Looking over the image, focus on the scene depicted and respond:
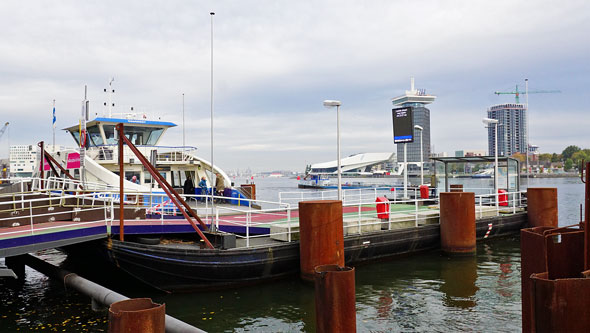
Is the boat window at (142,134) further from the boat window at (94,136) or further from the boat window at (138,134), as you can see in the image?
the boat window at (94,136)

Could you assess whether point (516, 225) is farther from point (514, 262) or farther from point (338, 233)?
point (338, 233)

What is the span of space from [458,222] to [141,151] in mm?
16537

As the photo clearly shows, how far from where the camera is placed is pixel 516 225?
20.3 m

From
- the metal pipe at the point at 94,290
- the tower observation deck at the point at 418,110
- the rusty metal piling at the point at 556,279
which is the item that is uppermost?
the tower observation deck at the point at 418,110

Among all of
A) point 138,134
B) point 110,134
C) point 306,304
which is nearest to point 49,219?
point 306,304

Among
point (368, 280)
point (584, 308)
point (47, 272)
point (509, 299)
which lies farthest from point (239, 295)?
point (584, 308)

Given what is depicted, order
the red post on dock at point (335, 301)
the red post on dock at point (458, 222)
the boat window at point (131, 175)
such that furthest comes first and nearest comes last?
the boat window at point (131, 175) → the red post on dock at point (458, 222) → the red post on dock at point (335, 301)

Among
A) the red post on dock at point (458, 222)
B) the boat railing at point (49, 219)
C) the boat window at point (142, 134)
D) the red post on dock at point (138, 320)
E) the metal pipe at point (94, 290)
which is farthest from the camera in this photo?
the boat window at point (142, 134)

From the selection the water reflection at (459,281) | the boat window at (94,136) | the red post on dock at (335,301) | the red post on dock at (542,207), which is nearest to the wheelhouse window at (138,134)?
the boat window at (94,136)

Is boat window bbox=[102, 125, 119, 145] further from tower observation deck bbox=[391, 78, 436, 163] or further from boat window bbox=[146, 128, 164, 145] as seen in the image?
tower observation deck bbox=[391, 78, 436, 163]

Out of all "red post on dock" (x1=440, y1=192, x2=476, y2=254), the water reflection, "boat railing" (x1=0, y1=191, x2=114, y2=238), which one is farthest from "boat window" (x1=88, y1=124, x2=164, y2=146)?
the water reflection

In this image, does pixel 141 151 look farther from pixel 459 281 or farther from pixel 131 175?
pixel 459 281

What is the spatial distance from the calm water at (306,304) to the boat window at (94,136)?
11.4m

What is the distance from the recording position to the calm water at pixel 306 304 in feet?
31.1
